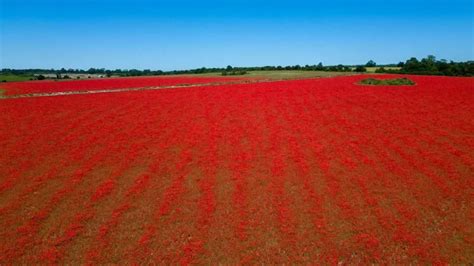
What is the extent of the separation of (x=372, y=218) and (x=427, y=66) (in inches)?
3367

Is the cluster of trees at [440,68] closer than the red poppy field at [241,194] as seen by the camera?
No

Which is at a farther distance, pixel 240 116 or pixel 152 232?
pixel 240 116

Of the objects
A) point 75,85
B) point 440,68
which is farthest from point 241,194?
point 440,68

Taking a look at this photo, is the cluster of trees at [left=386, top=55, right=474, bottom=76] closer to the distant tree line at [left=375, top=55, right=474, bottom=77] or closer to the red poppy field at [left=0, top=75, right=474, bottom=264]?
the distant tree line at [left=375, top=55, right=474, bottom=77]

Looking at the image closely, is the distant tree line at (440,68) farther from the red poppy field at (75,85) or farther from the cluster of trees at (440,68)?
the red poppy field at (75,85)

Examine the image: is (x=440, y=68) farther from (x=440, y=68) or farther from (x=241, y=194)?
(x=241, y=194)

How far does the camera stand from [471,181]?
877cm

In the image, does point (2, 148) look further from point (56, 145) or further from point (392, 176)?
point (392, 176)

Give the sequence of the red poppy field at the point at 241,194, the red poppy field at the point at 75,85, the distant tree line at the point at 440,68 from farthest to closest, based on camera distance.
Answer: the distant tree line at the point at 440,68 < the red poppy field at the point at 75,85 < the red poppy field at the point at 241,194

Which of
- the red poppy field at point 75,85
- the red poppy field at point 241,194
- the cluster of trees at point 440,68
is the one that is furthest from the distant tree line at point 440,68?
the red poppy field at point 241,194

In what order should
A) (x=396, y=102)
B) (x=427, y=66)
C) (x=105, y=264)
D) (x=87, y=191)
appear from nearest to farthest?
(x=105, y=264), (x=87, y=191), (x=396, y=102), (x=427, y=66)

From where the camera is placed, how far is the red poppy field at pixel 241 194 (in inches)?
235

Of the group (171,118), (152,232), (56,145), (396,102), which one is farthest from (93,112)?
(396,102)

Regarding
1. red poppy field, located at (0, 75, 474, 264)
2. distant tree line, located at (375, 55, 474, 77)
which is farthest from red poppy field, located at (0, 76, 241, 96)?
distant tree line, located at (375, 55, 474, 77)
